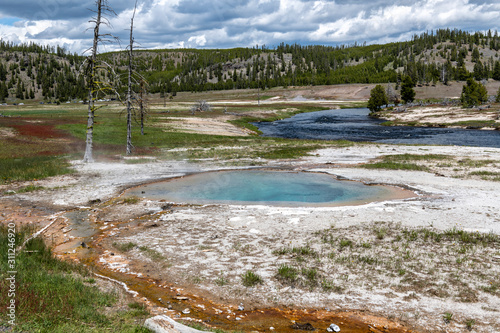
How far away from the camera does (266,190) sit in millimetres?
22594

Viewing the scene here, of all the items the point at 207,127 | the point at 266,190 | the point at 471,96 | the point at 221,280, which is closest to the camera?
the point at 221,280

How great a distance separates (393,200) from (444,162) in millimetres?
13665

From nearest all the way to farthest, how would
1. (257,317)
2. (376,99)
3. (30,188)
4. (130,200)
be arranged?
1. (257,317)
2. (130,200)
3. (30,188)
4. (376,99)

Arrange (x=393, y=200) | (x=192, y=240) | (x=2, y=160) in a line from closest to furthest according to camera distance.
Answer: (x=192, y=240)
(x=393, y=200)
(x=2, y=160)

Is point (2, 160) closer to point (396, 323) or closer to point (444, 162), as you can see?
point (396, 323)

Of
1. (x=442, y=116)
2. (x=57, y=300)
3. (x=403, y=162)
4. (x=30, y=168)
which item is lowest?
(x=57, y=300)

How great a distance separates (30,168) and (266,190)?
672 inches

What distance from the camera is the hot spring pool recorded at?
2006 cm

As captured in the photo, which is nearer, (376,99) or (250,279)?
(250,279)

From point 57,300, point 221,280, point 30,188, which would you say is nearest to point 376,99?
point 30,188

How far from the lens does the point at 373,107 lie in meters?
105

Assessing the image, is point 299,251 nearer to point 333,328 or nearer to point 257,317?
point 257,317

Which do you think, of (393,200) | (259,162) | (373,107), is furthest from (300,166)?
(373,107)

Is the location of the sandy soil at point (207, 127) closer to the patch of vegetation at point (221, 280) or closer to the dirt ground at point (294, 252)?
the dirt ground at point (294, 252)
